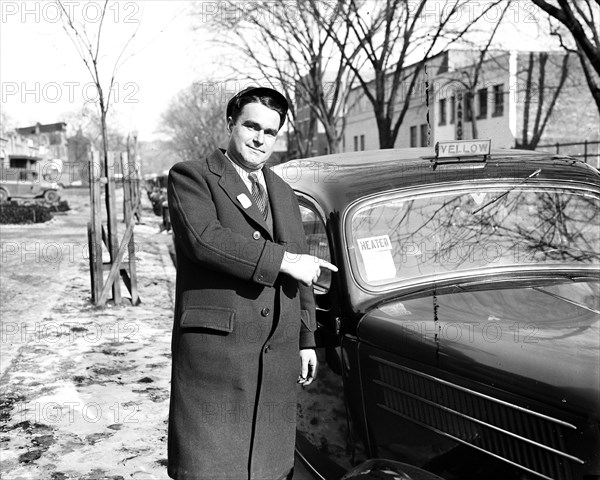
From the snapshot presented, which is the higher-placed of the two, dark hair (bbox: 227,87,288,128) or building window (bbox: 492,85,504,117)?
building window (bbox: 492,85,504,117)

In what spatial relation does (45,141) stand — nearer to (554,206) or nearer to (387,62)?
(387,62)

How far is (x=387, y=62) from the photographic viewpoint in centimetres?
1730

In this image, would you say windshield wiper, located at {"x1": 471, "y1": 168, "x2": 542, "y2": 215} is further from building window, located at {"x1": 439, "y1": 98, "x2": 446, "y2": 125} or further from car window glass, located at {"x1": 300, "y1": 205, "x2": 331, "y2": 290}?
building window, located at {"x1": 439, "y1": 98, "x2": 446, "y2": 125}

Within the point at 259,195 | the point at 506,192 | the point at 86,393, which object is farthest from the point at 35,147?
the point at 259,195

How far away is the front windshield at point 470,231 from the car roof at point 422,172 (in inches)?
2.5

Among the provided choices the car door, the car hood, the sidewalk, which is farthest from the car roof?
the sidewalk

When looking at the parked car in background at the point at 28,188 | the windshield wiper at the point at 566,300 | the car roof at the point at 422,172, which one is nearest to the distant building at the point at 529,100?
the parked car in background at the point at 28,188

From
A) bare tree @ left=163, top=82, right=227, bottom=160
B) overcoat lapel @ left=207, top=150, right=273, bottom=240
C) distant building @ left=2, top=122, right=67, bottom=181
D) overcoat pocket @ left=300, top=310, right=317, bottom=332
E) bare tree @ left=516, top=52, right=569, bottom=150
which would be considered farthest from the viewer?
bare tree @ left=163, top=82, right=227, bottom=160

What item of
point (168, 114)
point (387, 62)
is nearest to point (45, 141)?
point (168, 114)

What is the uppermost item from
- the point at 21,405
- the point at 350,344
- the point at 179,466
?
the point at 350,344

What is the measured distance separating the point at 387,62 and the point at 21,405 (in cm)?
1430

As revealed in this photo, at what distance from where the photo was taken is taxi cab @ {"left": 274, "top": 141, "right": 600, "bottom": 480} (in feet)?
7.07

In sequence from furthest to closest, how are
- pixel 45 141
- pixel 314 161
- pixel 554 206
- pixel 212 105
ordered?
pixel 45 141, pixel 212 105, pixel 314 161, pixel 554 206

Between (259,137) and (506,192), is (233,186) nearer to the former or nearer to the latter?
(259,137)
